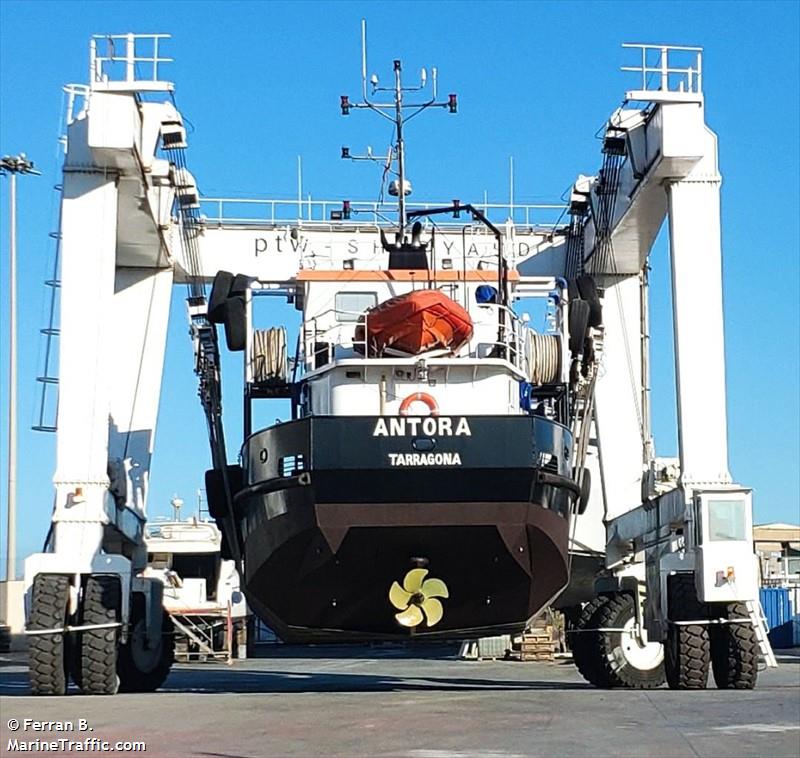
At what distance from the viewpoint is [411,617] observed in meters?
14.1

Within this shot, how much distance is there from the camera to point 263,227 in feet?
69.3

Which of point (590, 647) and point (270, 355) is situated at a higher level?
point (270, 355)

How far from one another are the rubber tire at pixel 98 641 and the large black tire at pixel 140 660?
1.69 meters

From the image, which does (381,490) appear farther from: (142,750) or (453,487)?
(142,750)

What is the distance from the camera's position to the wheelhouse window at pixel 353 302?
1683 centimetres

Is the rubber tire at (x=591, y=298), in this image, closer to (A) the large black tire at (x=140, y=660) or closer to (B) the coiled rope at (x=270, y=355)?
(B) the coiled rope at (x=270, y=355)

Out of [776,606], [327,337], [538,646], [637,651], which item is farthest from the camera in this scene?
[776,606]

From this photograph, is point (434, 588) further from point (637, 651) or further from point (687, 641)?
point (637, 651)

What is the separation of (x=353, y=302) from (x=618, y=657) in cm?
555

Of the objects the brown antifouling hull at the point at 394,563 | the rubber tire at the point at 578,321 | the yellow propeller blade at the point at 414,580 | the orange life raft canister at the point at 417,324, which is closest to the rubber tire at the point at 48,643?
the brown antifouling hull at the point at 394,563

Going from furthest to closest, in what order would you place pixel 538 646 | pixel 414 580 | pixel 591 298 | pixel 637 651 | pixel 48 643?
pixel 538 646 < pixel 637 651 < pixel 591 298 < pixel 48 643 < pixel 414 580

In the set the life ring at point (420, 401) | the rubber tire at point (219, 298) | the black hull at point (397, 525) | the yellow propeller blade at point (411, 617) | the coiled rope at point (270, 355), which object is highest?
the rubber tire at point (219, 298)

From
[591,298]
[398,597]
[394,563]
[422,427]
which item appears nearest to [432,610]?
[398,597]

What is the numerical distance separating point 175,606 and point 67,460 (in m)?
13.1
